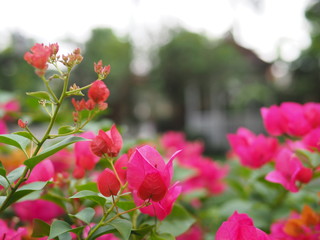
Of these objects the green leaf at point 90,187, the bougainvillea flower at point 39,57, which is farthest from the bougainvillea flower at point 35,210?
the bougainvillea flower at point 39,57

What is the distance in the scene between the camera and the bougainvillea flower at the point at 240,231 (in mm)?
314

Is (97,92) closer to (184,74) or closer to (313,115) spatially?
(313,115)

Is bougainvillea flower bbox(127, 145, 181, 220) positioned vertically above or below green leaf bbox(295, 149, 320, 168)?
above

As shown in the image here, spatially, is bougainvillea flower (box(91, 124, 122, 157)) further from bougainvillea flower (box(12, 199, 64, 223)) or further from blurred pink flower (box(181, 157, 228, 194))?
blurred pink flower (box(181, 157, 228, 194))

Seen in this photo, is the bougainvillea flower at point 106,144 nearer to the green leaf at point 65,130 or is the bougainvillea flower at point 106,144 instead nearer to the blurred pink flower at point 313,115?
the green leaf at point 65,130

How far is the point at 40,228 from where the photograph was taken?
346 millimetres

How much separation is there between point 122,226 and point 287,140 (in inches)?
13.1

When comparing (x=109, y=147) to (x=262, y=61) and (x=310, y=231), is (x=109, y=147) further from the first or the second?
(x=262, y=61)

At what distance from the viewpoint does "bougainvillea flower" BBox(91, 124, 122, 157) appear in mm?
333

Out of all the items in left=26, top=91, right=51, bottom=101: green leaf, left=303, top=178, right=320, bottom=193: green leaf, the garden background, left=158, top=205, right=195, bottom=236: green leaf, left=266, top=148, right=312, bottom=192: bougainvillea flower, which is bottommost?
the garden background

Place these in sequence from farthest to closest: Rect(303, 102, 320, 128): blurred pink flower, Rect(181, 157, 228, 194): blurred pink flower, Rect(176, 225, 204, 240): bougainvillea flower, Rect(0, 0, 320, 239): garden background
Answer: Rect(0, 0, 320, 239): garden background
Rect(181, 157, 228, 194): blurred pink flower
Rect(176, 225, 204, 240): bougainvillea flower
Rect(303, 102, 320, 128): blurred pink flower

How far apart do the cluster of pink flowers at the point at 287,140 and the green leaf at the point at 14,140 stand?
0.29m

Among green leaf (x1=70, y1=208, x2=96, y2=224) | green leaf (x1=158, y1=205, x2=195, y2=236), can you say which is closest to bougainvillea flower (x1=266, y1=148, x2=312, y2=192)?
green leaf (x1=158, y1=205, x2=195, y2=236)

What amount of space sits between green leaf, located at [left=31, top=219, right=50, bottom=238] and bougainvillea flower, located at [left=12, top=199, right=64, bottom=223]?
25cm
